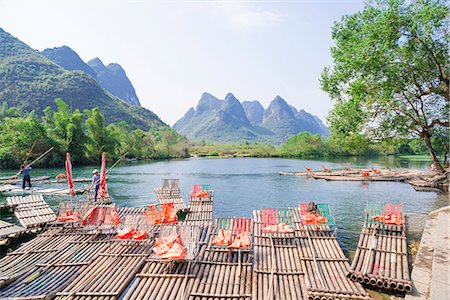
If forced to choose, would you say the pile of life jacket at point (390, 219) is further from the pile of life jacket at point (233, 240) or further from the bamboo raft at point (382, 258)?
the pile of life jacket at point (233, 240)

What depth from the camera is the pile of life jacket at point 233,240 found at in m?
11.2

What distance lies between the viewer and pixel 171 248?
34.6 feet

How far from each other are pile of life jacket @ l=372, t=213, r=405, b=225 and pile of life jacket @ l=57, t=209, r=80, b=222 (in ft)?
48.3

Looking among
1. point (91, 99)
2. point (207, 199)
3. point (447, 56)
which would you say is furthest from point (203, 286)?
point (91, 99)

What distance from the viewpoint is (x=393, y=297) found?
8.93 metres

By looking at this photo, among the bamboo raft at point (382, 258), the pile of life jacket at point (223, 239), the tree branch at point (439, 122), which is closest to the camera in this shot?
the bamboo raft at point (382, 258)

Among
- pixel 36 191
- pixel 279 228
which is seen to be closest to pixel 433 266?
pixel 279 228

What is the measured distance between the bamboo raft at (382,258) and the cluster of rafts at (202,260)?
0.03 metres

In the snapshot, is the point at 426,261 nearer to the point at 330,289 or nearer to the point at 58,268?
the point at 330,289

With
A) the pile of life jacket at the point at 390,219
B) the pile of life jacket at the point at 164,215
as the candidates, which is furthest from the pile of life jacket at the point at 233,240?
the pile of life jacket at the point at 390,219

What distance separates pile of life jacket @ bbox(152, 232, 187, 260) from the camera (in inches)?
399

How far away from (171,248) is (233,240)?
2644mm

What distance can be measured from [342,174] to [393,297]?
101 ft

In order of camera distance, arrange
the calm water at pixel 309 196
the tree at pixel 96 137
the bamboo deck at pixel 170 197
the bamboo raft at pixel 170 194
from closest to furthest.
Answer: the calm water at pixel 309 196, the bamboo deck at pixel 170 197, the bamboo raft at pixel 170 194, the tree at pixel 96 137
